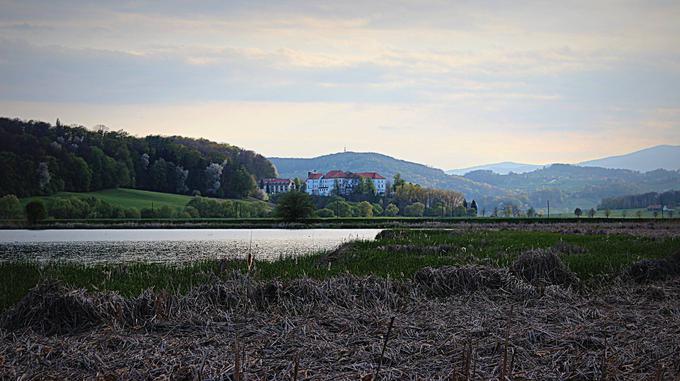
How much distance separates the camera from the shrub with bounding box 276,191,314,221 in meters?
68.8

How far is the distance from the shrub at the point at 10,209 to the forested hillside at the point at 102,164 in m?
19.6

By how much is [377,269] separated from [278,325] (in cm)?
815

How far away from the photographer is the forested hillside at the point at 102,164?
327ft

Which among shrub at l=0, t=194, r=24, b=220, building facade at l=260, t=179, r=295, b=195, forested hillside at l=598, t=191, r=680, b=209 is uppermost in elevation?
building facade at l=260, t=179, r=295, b=195

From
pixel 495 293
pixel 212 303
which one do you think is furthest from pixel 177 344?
pixel 495 293

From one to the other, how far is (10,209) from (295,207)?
38.1 meters

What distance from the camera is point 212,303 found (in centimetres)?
1049

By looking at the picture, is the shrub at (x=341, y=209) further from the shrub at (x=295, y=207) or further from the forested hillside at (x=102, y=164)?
the shrub at (x=295, y=207)

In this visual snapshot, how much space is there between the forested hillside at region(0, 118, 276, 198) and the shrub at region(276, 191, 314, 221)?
5230 centimetres

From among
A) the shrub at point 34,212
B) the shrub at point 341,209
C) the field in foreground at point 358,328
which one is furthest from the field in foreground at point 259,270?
the shrub at point 341,209

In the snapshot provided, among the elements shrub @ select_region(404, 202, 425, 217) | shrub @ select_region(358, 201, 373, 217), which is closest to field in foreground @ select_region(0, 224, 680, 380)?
shrub @ select_region(358, 201, 373, 217)

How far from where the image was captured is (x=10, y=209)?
76438 mm

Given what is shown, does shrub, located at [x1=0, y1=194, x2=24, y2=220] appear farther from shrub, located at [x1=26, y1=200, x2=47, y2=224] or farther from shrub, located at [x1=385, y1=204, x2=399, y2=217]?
shrub, located at [x1=385, y1=204, x2=399, y2=217]

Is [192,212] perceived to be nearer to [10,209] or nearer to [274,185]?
[10,209]
